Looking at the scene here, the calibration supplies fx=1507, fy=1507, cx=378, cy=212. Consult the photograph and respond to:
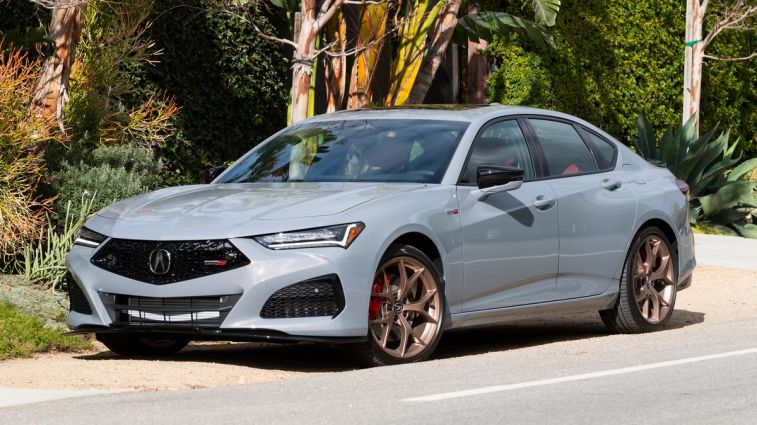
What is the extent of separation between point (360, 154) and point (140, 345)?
1.89 meters

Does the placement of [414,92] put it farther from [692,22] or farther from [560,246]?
[560,246]

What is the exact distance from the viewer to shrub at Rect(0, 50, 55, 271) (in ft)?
40.1

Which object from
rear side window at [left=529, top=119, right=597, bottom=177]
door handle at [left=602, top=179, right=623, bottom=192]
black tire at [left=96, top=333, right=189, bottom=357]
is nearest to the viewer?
black tire at [left=96, top=333, right=189, bottom=357]

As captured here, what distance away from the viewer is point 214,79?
1778 cm

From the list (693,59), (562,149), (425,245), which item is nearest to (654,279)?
(562,149)

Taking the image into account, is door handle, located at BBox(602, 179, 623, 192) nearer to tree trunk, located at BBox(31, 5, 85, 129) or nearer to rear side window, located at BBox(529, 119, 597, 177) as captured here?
rear side window, located at BBox(529, 119, 597, 177)

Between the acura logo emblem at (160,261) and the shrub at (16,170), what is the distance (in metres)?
3.75

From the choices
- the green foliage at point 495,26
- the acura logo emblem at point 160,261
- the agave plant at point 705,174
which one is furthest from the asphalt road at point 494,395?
the agave plant at point 705,174

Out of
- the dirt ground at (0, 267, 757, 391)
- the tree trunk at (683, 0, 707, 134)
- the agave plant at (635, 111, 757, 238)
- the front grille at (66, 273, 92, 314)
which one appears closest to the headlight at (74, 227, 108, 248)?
the front grille at (66, 273, 92, 314)

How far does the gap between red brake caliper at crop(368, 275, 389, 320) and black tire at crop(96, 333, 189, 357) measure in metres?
1.39

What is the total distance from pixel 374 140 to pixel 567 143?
164cm

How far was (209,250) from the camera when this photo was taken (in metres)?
8.52

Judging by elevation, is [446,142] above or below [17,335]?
above

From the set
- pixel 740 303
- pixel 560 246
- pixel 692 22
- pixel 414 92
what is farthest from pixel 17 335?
pixel 692 22
